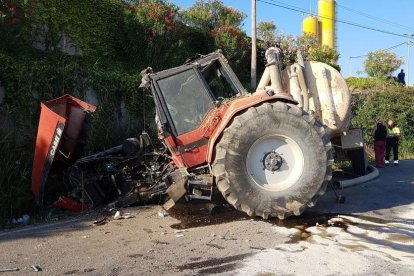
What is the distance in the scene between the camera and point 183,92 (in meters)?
6.85

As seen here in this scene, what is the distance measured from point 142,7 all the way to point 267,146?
817cm

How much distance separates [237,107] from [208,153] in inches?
30.5

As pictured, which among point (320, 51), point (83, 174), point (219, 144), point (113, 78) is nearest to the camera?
point (219, 144)

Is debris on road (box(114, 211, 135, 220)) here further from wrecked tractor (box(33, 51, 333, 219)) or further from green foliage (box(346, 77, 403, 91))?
green foliage (box(346, 77, 403, 91))

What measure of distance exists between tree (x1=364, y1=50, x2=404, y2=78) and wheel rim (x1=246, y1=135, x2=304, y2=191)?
24192 millimetres

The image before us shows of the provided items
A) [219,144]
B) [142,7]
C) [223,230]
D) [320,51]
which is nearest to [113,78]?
[142,7]

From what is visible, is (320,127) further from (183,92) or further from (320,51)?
(320,51)

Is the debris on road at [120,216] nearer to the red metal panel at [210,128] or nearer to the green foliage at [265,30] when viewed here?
the red metal panel at [210,128]

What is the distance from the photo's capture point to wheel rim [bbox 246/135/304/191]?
21.2 ft

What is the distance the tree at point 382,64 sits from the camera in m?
28.8

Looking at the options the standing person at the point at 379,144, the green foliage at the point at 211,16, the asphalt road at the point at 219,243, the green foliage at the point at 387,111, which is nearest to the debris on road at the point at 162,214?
the asphalt road at the point at 219,243

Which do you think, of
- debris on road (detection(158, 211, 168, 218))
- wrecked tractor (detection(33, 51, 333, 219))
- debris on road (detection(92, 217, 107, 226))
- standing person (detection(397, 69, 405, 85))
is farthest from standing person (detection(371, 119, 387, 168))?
standing person (detection(397, 69, 405, 85))

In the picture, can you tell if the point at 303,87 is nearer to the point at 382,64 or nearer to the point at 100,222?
the point at 100,222

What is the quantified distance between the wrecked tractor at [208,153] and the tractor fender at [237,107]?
14 millimetres
